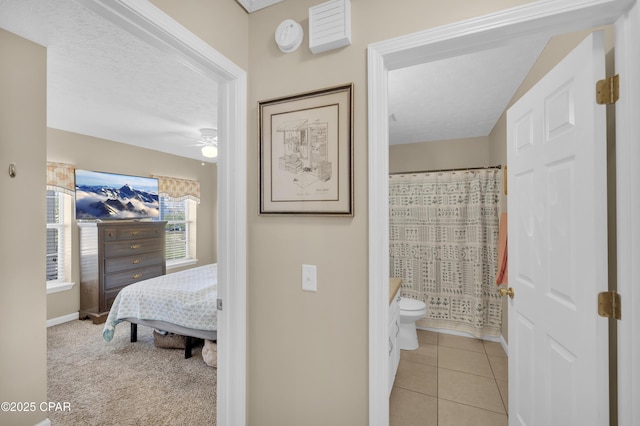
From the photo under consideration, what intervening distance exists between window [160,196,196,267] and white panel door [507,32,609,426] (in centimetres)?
508

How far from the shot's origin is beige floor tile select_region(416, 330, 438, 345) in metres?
3.21

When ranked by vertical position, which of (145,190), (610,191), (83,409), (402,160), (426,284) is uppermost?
(402,160)

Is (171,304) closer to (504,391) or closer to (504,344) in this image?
(504,391)

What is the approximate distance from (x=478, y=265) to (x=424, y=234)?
0.68m

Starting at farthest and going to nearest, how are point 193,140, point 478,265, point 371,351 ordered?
point 193,140 < point 478,265 < point 371,351

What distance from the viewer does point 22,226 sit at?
1783 millimetres

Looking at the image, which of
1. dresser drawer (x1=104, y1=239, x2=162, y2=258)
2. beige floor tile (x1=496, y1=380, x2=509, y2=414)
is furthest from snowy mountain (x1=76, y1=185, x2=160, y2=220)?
beige floor tile (x1=496, y1=380, x2=509, y2=414)

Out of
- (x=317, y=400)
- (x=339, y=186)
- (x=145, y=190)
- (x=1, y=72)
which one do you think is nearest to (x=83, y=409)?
(x=317, y=400)

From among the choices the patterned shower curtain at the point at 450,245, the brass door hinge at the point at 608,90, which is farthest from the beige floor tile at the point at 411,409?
the brass door hinge at the point at 608,90

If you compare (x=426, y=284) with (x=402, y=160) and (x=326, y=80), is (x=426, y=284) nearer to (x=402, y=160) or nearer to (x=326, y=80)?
(x=402, y=160)

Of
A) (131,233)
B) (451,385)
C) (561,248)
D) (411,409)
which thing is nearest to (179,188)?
(131,233)

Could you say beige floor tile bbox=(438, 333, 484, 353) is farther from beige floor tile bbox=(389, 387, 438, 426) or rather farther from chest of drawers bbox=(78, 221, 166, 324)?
chest of drawers bbox=(78, 221, 166, 324)

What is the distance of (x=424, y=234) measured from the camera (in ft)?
11.7

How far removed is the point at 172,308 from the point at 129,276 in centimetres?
181
